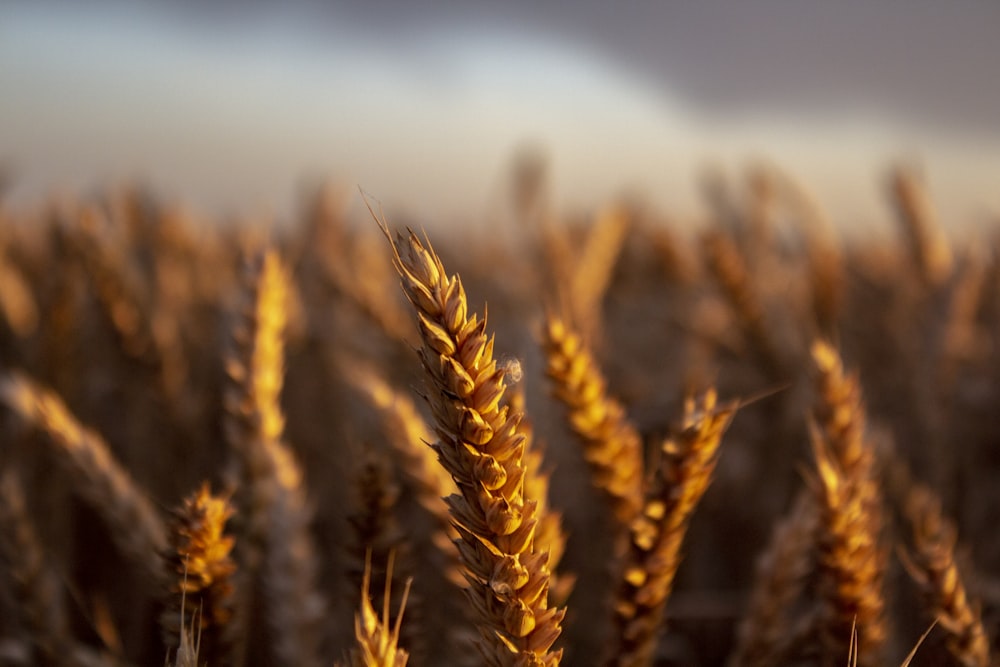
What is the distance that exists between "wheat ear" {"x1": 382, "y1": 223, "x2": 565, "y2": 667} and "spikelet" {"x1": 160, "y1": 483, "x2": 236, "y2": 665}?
0.20m

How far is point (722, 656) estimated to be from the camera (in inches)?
47.3

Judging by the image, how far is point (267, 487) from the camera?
77 cm

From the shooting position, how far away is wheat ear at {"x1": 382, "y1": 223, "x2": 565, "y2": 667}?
428 mm

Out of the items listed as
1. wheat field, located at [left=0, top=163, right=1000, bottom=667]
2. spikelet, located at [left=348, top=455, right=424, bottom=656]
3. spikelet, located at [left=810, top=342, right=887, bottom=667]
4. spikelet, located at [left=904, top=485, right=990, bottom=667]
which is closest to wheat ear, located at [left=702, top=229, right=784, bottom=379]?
wheat field, located at [left=0, top=163, right=1000, bottom=667]

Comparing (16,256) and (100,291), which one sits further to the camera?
(16,256)

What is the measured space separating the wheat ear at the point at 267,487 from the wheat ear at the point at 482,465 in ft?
0.98

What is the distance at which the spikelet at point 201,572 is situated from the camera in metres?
0.56

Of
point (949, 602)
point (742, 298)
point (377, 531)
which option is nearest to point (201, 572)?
point (377, 531)

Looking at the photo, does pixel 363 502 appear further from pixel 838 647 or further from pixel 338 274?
pixel 338 274

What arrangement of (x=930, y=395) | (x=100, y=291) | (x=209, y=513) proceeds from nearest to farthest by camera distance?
1. (x=209, y=513)
2. (x=100, y=291)
3. (x=930, y=395)

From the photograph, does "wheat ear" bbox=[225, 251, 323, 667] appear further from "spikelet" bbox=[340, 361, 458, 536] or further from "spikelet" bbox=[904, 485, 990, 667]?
"spikelet" bbox=[904, 485, 990, 667]

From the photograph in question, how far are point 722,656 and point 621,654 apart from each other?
68cm

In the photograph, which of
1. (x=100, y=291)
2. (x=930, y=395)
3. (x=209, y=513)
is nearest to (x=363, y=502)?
(x=209, y=513)

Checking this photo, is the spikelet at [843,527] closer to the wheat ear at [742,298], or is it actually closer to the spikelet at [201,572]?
the spikelet at [201,572]
